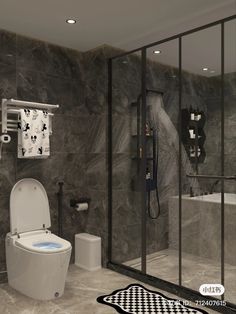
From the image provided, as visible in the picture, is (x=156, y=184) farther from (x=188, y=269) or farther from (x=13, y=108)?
(x=13, y=108)

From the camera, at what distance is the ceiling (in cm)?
252

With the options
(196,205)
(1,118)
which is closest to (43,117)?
(1,118)

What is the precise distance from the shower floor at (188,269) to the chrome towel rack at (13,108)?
177cm

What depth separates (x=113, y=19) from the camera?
280cm

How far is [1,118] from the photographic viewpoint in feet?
10.1

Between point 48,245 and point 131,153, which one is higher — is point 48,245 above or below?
below

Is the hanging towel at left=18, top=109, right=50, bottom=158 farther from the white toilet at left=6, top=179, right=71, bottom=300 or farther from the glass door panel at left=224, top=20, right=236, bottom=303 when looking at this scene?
the glass door panel at left=224, top=20, right=236, bottom=303

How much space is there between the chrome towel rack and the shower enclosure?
2.38 ft

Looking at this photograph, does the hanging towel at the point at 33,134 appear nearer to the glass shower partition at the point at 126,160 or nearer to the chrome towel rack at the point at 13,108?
the chrome towel rack at the point at 13,108

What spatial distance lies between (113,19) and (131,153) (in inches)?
54.5

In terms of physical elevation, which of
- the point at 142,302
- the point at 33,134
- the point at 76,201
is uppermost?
the point at 33,134

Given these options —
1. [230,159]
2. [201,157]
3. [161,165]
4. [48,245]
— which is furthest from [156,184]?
[48,245]

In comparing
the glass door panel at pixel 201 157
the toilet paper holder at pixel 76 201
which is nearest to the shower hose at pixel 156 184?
the glass door panel at pixel 201 157

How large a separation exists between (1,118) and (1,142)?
0.75 feet
